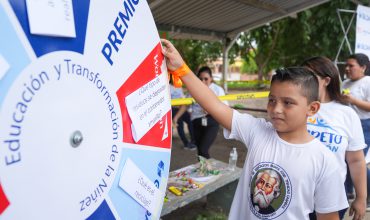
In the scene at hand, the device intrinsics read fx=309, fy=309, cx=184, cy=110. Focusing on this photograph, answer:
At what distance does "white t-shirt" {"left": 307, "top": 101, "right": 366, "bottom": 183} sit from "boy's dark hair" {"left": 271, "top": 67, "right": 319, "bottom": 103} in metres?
0.48

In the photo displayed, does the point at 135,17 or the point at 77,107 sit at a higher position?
the point at 135,17

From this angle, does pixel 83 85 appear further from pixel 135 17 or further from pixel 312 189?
pixel 312 189

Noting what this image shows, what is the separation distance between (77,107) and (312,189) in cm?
114

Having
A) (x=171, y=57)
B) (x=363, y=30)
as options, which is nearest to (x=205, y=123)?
(x=171, y=57)

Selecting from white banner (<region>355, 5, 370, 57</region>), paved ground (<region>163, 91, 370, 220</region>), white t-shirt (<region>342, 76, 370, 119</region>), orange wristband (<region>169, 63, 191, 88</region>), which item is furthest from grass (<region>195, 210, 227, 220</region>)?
white banner (<region>355, 5, 370, 57</region>)

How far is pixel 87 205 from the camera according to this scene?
93cm

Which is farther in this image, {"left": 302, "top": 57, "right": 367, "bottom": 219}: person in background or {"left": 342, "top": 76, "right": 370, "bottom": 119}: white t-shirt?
{"left": 342, "top": 76, "right": 370, "bottom": 119}: white t-shirt

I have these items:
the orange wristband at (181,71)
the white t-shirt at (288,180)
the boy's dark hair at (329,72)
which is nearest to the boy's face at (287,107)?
the white t-shirt at (288,180)

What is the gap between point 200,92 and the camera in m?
1.56

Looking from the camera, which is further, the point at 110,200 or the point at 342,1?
the point at 342,1

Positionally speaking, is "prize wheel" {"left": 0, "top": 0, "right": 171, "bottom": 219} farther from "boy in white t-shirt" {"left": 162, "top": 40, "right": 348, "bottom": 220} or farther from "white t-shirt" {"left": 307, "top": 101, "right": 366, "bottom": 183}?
"white t-shirt" {"left": 307, "top": 101, "right": 366, "bottom": 183}

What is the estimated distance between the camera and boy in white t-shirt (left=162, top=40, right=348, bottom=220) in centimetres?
144

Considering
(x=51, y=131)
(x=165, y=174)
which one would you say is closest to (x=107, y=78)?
(x=51, y=131)

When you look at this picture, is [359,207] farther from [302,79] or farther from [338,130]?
[302,79]
